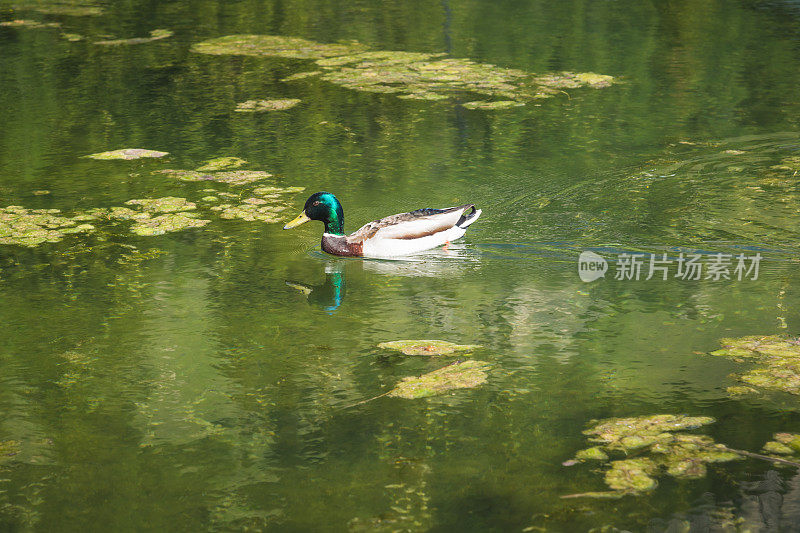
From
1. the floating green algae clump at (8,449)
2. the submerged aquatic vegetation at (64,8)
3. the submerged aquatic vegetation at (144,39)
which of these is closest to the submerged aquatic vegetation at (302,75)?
the submerged aquatic vegetation at (144,39)

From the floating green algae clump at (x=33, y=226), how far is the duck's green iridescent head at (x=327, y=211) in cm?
123

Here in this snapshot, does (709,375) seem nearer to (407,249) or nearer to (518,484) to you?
(518,484)

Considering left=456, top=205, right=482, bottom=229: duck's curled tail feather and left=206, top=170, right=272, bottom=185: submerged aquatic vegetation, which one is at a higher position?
left=456, top=205, right=482, bottom=229: duck's curled tail feather

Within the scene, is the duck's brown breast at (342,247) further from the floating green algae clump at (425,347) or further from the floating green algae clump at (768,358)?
the floating green algae clump at (768,358)

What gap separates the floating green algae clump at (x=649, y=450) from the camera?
9.58ft

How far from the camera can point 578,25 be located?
32.5 feet

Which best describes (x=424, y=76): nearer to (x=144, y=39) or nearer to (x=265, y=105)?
(x=265, y=105)

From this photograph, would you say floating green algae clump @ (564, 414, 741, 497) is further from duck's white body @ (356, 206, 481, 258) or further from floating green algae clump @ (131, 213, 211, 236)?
floating green algae clump @ (131, 213, 211, 236)

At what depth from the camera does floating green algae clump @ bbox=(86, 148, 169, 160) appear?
21.0 feet

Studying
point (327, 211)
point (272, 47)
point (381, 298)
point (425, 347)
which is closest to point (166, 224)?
point (327, 211)

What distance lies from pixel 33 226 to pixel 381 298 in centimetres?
208

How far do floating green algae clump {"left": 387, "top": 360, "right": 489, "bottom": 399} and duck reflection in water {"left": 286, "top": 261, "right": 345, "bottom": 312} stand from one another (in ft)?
2.72

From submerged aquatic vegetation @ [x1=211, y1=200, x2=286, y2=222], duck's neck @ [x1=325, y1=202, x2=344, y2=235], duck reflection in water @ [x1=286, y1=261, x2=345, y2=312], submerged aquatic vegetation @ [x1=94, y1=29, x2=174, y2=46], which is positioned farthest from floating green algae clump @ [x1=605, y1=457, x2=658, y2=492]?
submerged aquatic vegetation @ [x1=94, y1=29, x2=174, y2=46]

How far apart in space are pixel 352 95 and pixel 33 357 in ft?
14.0
